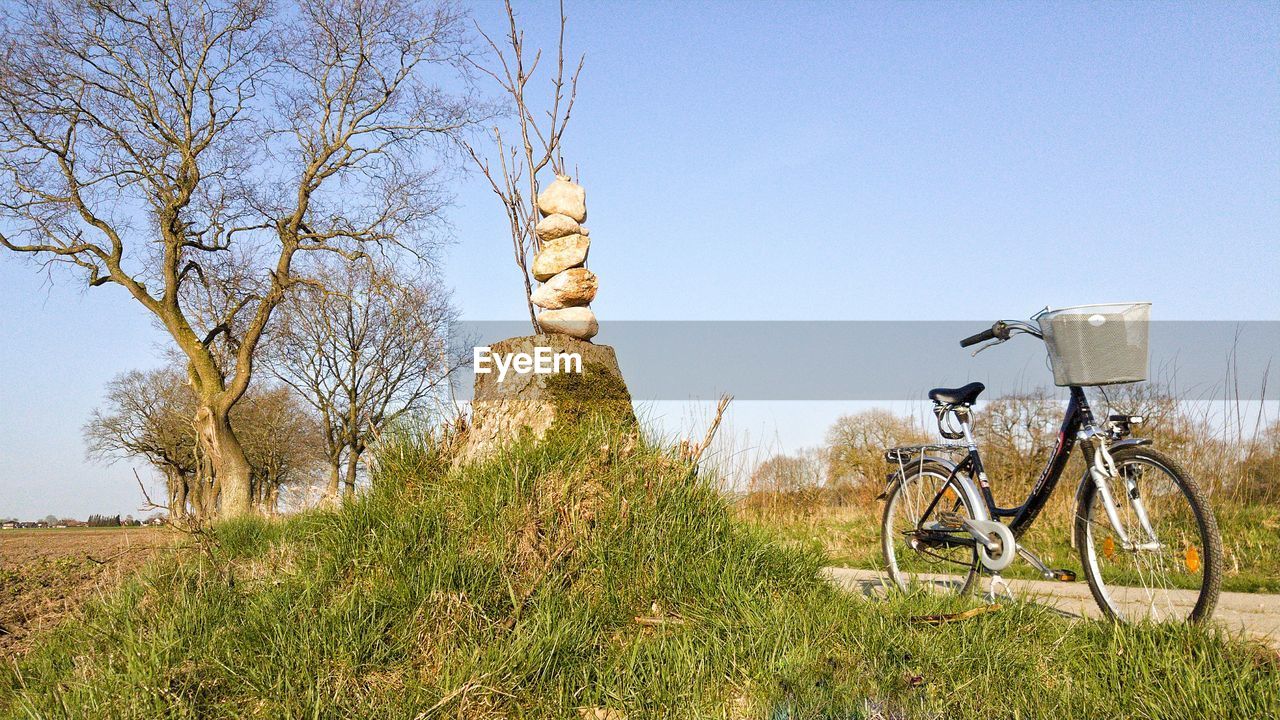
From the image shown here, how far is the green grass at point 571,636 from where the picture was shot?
274cm

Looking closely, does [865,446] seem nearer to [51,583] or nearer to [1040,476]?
[1040,476]

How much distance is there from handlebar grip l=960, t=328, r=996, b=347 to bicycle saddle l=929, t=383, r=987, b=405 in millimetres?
241

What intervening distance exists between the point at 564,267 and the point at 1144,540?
4.01 meters

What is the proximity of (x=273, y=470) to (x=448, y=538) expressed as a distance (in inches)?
1136

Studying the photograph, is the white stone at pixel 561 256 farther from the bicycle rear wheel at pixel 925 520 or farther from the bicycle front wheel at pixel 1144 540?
the bicycle front wheel at pixel 1144 540

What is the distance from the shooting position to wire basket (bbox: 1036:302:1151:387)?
3617mm

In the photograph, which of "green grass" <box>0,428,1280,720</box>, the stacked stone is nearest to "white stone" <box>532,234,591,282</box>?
the stacked stone

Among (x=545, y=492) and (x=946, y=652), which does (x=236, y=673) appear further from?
(x=946, y=652)

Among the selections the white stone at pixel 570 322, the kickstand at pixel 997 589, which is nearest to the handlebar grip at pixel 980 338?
the kickstand at pixel 997 589

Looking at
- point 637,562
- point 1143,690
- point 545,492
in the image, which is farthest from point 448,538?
point 1143,690

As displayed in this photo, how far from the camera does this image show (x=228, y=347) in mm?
16875

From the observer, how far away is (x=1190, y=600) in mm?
3629

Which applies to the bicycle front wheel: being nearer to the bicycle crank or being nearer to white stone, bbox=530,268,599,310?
the bicycle crank

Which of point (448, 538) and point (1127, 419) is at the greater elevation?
point (1127, 419)
